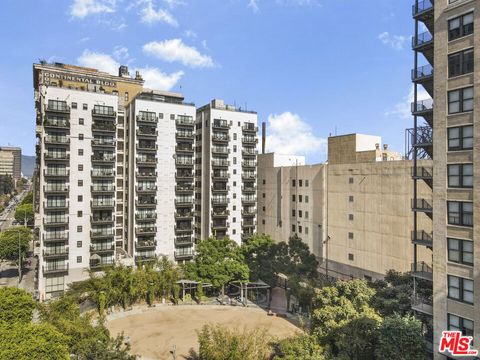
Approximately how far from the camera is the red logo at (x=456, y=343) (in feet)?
86.3

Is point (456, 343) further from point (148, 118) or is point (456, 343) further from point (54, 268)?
point (148, 118)

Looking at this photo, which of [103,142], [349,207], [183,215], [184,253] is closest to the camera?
[349,207]

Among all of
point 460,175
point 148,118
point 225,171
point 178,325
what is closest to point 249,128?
point 225,171

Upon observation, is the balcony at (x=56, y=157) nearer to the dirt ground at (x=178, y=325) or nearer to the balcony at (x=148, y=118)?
the balcony at (x=148, y=118)

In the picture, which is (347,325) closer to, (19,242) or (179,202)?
(179,202)

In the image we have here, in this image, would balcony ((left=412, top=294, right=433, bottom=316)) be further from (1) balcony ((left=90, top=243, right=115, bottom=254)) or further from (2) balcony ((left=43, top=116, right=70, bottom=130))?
(2) balcony ((left=43, top=116, right=70, bottom=130))

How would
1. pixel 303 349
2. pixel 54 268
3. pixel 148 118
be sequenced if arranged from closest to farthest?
pixel 303 349, pixel 54 268, pixel 148 118

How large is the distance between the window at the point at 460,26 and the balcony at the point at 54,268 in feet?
217

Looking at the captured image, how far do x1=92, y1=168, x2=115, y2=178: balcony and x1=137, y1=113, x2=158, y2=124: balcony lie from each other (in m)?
12.0

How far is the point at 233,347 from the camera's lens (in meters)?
30.5

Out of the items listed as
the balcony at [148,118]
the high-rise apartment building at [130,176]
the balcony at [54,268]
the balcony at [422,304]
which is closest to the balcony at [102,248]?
the high-rise apartment building at [130,176]

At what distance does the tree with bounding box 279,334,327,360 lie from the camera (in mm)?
28328

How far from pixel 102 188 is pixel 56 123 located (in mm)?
14168

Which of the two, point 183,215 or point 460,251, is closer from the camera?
point 460,251
